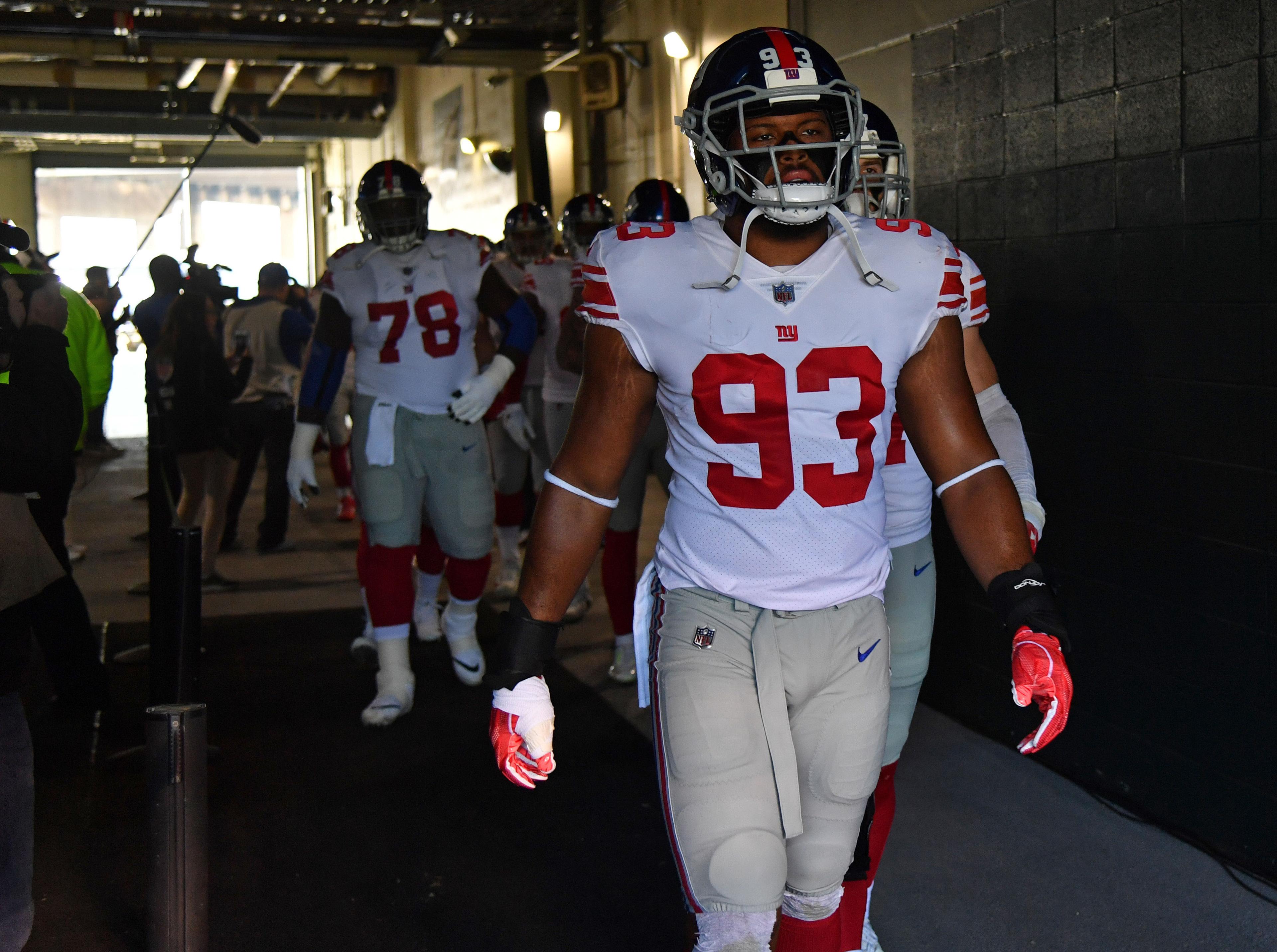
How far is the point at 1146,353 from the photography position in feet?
11.1

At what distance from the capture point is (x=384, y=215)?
14.4ft

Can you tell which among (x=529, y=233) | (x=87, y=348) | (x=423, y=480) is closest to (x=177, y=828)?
(x=423, y=480)

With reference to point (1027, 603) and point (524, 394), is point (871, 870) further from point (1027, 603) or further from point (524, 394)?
point (524, 394)

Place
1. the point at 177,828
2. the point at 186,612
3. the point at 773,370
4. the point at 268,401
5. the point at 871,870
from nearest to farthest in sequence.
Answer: the point at 773,370
the point at 177,828
the point at 871,870
the point at 186,612
the point at 268,401

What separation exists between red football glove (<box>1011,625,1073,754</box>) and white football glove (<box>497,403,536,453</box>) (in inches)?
141

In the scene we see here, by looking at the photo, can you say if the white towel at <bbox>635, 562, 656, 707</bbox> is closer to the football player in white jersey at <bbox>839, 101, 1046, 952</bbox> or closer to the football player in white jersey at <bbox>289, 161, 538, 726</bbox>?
the football player in white jersey at <bbox>839, 101, 1046, 952</bbox>

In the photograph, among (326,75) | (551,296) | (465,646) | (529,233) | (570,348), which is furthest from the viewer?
(326,75)

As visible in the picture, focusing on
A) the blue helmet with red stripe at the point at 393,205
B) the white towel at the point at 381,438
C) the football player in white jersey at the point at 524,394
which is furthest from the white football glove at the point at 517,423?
the blue helmet with red stripe at the point at 393,205

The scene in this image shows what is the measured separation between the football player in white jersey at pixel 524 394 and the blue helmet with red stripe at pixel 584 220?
3.6 inches

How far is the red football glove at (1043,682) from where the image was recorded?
1.87 meters

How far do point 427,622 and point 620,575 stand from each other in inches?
42.1

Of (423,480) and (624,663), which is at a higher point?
(423,480)

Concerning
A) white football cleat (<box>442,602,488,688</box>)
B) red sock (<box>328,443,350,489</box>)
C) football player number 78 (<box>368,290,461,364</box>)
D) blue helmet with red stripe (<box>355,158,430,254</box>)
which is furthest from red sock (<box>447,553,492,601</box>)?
red sock (<box>328,443,350,489</box>)

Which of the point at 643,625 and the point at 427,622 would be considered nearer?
the point at 643,625
